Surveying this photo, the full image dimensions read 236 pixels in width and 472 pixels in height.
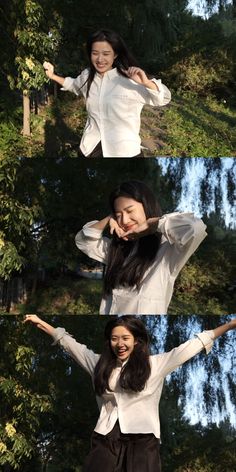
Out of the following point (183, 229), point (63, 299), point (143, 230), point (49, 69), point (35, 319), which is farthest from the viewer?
point (63, 299)

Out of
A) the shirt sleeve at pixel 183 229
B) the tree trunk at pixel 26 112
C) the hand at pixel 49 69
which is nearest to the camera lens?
the shirt sleeve at pixel 183 229

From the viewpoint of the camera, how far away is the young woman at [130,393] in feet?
9.46

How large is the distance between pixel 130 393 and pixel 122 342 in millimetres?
152

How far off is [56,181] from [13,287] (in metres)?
0.38

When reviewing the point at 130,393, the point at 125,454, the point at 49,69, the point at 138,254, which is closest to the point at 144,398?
the point at 130,393

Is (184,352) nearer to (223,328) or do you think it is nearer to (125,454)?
(223,328)

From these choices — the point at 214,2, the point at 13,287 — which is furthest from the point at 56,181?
the point at 214,2

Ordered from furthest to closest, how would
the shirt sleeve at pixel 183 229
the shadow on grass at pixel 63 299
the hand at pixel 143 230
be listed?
the shadow on grass at pixel 63 299 < the hand at pixel 143 230 < the shirt sleeve at pixel 183 229

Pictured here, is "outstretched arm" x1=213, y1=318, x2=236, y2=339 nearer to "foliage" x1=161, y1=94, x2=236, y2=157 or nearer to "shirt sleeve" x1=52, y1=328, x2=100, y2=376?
"shirt sleeve" x1=52, y1=328, x2=100, y2=376

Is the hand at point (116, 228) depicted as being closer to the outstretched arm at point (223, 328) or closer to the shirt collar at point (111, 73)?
the outstretched arm at point (223, 328)

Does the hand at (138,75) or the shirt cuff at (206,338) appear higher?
the hand at (138,75)

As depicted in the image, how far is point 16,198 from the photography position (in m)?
3.43

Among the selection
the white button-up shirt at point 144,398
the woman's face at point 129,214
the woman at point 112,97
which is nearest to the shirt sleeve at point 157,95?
the woman at point 112,97

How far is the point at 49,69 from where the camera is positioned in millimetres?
3268
